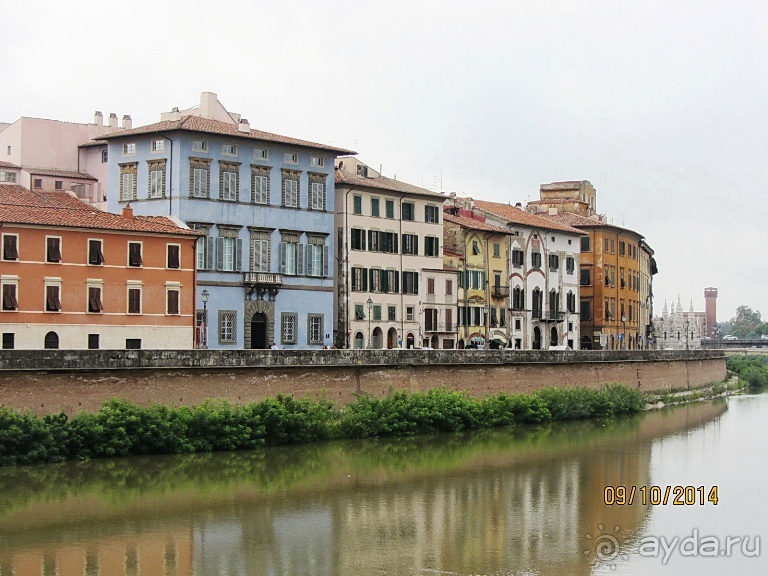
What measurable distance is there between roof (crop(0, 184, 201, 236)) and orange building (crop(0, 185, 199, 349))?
0.04 m

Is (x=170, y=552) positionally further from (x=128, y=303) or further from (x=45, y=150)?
(x=45, y=150)

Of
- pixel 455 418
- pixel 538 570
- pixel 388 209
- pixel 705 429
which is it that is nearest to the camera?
pixel 538 570

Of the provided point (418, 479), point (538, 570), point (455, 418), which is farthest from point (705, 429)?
point (538, 570)

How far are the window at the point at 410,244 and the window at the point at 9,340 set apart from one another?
22.8m

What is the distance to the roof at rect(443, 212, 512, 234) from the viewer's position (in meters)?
66.6

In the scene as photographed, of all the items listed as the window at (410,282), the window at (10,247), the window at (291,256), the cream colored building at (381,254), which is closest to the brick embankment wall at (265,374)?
the window at (10,247)

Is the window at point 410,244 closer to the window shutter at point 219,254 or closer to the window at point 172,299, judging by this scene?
the window shutter at point 219,254

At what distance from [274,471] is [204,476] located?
227 cm

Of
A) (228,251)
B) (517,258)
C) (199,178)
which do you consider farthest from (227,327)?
(517,258)

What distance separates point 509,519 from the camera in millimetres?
30422

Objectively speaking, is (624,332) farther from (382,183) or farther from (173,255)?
(173,255)

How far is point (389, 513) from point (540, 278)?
4302 cm

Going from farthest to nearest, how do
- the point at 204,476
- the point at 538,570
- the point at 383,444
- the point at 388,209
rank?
1. the point at 388,209
2. the point at 383,444
3. the point at 204,476
4. the point at 538,570

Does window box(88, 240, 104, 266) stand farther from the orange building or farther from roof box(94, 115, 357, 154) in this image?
roof box(94, 115, 357, 154)
